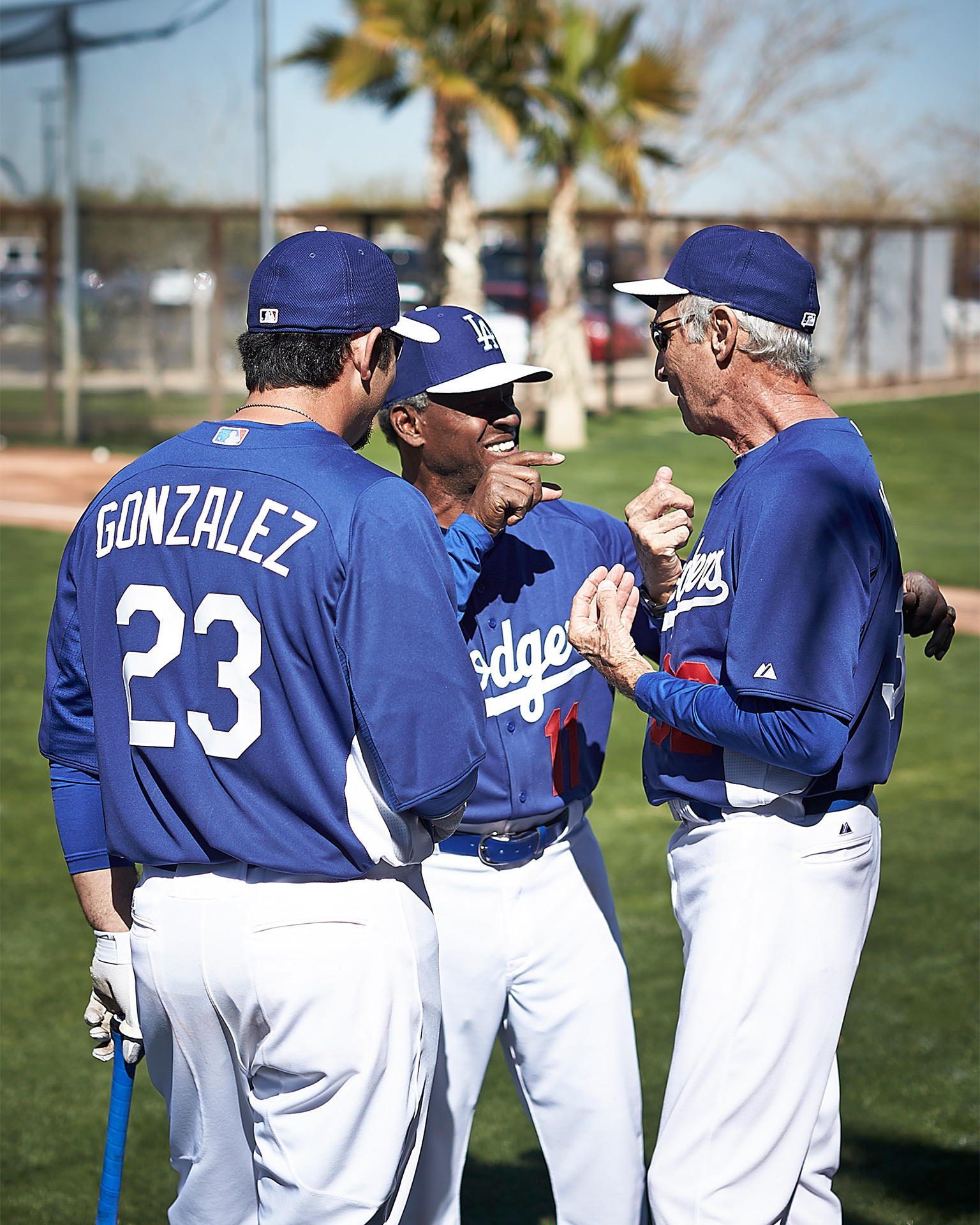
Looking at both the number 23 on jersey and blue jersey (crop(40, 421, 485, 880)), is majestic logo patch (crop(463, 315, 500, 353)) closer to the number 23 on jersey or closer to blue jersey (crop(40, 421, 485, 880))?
blue jersey (crop(40, 421, 485, 880))

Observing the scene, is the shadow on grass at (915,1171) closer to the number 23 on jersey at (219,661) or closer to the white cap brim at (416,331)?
the number 23 on jersey at (219,661)

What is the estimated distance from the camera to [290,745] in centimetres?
194

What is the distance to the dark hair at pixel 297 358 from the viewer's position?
6.79ft

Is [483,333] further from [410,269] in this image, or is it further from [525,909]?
[410,269]

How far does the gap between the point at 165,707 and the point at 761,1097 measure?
1.18 metres

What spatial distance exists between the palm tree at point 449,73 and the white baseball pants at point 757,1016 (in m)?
13.9


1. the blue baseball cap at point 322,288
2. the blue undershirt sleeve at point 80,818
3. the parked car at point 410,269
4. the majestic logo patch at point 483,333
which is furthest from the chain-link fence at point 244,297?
the blue baseball cap at point 322,288

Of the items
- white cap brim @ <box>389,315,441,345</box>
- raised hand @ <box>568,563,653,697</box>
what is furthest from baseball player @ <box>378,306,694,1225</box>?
white cap brim @ <box>389,315,441,345</box>

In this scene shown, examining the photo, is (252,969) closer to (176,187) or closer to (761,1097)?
Answer: (761,1097)

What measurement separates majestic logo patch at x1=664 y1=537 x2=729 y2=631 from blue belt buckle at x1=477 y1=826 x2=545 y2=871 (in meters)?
0.55

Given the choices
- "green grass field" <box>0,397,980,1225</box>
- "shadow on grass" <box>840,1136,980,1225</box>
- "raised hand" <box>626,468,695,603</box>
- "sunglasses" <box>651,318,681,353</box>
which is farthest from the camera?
"green grass field" <box>0,397,980,1225</box>

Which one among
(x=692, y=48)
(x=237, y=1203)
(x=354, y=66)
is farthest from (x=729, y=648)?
(x=692, y=48)

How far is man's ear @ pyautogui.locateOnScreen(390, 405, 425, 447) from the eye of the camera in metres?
2.81

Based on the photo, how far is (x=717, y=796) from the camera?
224cm
